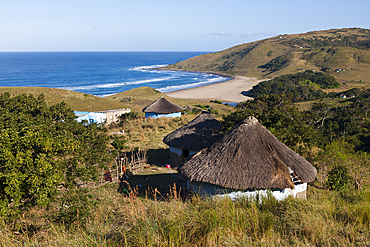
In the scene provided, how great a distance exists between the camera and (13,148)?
601 centimetres

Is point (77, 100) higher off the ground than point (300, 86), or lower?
lower

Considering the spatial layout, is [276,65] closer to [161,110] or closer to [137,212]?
[161,110]

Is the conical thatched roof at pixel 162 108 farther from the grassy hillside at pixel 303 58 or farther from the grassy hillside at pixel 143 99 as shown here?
the grassy hillside at pixel 303 58

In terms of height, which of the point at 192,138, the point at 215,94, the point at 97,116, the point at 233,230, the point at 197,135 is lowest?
the point at 97,116

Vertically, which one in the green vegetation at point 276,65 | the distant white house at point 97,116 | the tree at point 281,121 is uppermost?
the green vegetation at point 276,65

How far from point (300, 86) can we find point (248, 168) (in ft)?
245

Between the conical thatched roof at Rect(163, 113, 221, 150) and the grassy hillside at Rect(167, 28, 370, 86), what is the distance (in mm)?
78276

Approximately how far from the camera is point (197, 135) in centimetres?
1619

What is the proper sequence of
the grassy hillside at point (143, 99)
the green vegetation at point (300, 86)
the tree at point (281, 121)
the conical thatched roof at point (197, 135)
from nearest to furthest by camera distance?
1. the tree at point (281, 121)
2. the conical thatched roof at point (197, 135)
3. the grassy hillside at point (143, 99)
4. the green vegetation at point (300, 86)

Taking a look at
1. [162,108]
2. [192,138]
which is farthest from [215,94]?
[192,138]

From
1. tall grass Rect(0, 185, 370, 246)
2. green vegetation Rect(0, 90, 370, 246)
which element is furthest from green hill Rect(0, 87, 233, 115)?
tall grass Rect(0, 185, 370, 246)

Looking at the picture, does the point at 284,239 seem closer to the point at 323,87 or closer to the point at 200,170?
the point at 200,170

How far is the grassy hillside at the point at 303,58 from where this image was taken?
9631 cm

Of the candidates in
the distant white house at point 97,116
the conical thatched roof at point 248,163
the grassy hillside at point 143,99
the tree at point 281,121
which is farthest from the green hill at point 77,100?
the conical thatched roof at point 248,163
